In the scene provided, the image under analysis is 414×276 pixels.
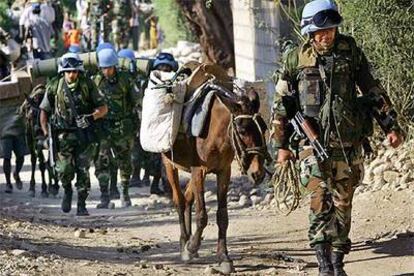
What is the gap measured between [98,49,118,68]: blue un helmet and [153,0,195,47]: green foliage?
486 inches

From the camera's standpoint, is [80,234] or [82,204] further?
[82,204]

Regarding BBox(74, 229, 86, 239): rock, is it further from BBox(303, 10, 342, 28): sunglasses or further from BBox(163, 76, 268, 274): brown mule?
BBox(303, 10, 342, 28): sunglasses

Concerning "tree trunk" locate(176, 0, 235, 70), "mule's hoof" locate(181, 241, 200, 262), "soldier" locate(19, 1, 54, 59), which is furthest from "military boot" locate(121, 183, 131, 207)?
"soldier" locate(19, 1, 54, 59)

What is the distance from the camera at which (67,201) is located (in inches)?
566

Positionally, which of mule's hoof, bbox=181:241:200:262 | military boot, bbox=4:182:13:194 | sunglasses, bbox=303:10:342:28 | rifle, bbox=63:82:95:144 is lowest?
military boot, bbox=4:182:13:194

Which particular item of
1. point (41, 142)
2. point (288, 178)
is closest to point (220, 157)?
point (288, 178)

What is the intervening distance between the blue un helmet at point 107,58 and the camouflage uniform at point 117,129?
191mm

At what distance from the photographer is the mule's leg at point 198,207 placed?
10.0m

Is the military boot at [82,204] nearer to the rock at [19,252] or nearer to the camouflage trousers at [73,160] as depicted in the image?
the camouflage trousers at [73,160]

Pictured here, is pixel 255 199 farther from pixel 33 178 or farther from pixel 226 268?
pixel 226 268

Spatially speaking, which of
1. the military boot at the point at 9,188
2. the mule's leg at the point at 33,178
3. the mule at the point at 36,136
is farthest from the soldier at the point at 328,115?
the military boot at the point at 9,188

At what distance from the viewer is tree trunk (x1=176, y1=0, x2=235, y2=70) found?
62.7 feet

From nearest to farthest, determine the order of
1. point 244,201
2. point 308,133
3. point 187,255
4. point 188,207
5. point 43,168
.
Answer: point 308,133 < point 187,255 < point 188,207 < point 244,201 < point 43,168

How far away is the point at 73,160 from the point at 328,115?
6.04m
